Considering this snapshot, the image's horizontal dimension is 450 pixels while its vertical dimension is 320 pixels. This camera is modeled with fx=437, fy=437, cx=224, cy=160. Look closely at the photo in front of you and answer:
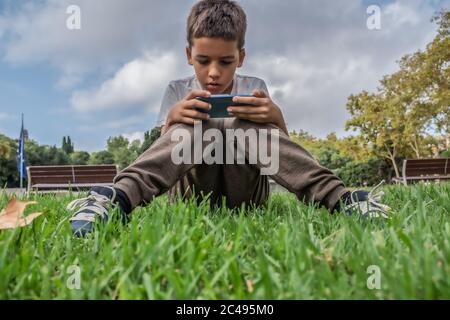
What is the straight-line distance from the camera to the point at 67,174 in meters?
8.12

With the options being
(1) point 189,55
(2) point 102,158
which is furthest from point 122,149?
(1) point 189,55

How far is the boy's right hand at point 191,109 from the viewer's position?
173 cm

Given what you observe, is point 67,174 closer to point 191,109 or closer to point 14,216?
point 191,109

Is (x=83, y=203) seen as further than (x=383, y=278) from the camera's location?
Yes

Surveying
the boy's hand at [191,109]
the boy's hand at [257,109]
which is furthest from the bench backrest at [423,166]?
the boy's hand at [191,109]

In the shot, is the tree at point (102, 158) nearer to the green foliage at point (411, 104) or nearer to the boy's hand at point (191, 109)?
the green foliage at point (411, 104)

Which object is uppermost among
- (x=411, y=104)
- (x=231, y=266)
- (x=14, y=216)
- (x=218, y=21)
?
(x=411, y=104)

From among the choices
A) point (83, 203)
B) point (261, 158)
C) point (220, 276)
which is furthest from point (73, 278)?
point (261, 158)

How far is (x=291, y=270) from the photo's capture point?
919 millimetres

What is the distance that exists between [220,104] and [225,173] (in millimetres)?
362

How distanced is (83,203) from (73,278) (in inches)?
29.5

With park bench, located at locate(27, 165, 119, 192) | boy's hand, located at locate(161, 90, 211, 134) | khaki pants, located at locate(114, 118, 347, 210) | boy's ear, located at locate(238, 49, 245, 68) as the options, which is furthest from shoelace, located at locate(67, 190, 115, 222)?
park bench, located at locate(27, 165, 119, 192)

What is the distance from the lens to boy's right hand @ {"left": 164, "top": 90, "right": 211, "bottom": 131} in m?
1.73
